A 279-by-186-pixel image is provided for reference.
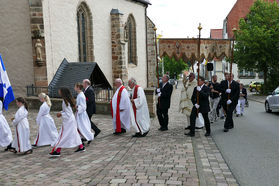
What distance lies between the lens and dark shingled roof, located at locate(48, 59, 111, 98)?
15062mm

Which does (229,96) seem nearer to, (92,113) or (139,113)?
(139,113)

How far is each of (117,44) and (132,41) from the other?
475 centimetres

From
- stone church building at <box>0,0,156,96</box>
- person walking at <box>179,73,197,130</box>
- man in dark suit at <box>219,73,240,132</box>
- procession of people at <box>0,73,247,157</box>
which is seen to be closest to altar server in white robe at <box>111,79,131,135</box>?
procession of people at <box>0,73,247,157</box>

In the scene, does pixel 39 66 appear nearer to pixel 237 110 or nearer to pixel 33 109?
pixel 33 109

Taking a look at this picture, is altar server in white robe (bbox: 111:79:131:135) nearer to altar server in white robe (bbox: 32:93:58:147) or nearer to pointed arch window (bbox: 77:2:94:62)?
altar server in white robe (bbox: 32:93:58:147)

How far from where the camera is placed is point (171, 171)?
557cm

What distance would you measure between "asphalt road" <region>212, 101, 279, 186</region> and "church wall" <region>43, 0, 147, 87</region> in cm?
958

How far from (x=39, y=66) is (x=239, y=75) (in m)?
35.9

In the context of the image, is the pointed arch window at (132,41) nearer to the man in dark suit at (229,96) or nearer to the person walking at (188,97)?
the man in dark suit at (229,96)

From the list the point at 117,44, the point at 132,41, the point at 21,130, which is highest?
the point at 132,41

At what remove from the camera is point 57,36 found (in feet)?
54.9

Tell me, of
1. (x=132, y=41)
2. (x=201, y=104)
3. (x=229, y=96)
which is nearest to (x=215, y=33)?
(x=132, y=41)

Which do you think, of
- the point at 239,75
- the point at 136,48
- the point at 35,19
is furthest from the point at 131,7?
the point at 239,75

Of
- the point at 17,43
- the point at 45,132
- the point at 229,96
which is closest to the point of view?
the point at 45,132
